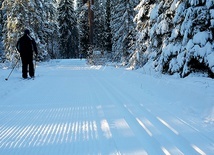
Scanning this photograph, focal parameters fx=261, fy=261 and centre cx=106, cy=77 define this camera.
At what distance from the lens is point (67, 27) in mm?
50062

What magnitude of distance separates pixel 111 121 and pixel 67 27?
155 feet

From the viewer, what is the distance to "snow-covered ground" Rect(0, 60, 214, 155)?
3430 mm

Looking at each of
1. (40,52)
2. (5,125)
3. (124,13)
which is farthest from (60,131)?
(40,52)

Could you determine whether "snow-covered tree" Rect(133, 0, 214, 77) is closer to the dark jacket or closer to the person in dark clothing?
the person in dark clothing

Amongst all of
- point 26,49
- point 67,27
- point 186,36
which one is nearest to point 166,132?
point 186,36

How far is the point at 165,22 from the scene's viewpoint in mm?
10945

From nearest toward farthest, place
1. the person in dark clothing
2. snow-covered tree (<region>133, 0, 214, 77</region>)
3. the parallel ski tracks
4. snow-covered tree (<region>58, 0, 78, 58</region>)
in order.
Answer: the parallel ski tracks → snow-covered tree (<region>133, 0, 214, 77</region>) → the person in dark clothing → snow-covered tree (<region>58, 0, 78, 58</region>)

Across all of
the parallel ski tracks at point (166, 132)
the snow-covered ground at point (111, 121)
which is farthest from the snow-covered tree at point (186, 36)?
the parallel ski tracks at point (166, 132)

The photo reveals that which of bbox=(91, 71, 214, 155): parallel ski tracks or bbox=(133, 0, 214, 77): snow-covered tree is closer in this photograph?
bbox=(91, 71, 214, 155): parallel ski tracks

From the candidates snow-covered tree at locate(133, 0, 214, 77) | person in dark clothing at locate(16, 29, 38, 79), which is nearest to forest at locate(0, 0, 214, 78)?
snow-covered tree at locate(133, 0, 214, 77)

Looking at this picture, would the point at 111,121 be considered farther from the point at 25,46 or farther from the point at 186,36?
the point at 25,46

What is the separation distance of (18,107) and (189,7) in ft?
21.4

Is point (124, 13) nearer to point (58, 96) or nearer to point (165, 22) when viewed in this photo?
point (165, 22)

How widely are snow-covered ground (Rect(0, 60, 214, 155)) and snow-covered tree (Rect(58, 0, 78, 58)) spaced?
144 feet
